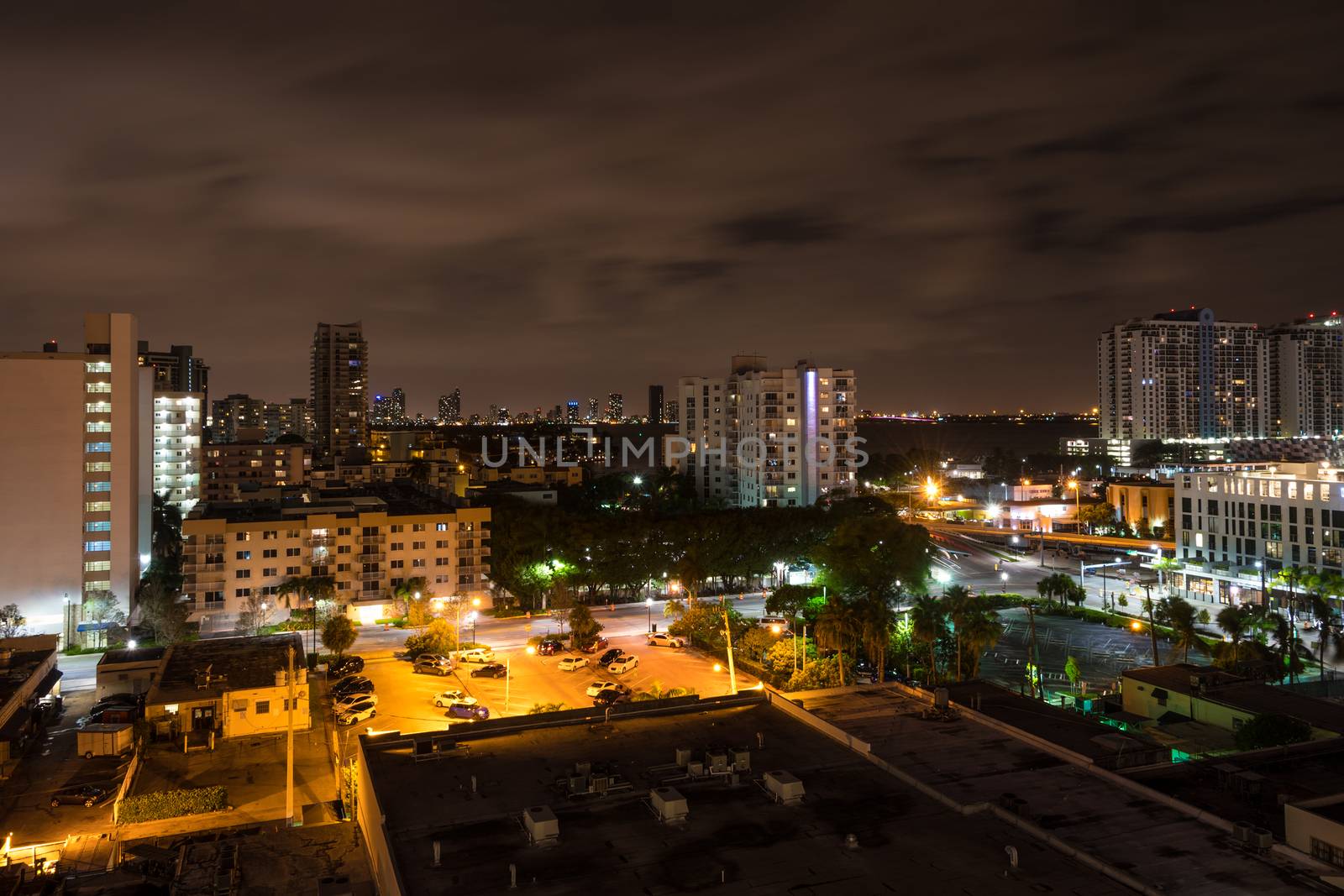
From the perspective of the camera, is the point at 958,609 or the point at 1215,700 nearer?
the point at 1215,700

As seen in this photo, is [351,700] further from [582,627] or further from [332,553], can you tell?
[332,553]

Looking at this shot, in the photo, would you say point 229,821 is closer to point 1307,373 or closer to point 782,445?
point 782,445

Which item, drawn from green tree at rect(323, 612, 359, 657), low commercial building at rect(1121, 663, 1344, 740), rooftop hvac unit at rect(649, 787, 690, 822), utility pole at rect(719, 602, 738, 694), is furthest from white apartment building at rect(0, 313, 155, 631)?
low commercial building at rect(1121, 663, 1344, 740)

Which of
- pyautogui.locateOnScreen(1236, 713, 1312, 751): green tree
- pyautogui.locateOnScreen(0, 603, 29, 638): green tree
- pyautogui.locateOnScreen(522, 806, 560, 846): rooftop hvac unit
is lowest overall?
pyautogui.locateOnScreen(0, 603, 29, 638): green tree

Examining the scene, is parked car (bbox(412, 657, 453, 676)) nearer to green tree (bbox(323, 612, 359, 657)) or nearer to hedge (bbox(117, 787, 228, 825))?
green tree (bbox(323, 612, 359, 657))

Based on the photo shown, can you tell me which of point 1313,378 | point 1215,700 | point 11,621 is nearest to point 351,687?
point 11,621

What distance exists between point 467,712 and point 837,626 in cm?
1219

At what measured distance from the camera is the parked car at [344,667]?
33688 mm

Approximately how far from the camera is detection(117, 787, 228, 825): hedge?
853 inches

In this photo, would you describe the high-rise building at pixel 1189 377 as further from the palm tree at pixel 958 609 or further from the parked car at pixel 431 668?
the parked car at pixel 431 668

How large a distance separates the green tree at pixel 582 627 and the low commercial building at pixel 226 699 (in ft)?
33.9

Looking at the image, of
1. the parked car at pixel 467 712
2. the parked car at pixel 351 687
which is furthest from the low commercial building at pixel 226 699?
the parked car at pixel 467 712

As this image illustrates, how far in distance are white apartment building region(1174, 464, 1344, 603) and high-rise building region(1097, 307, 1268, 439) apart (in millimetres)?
90652

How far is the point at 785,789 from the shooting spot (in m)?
14.9
